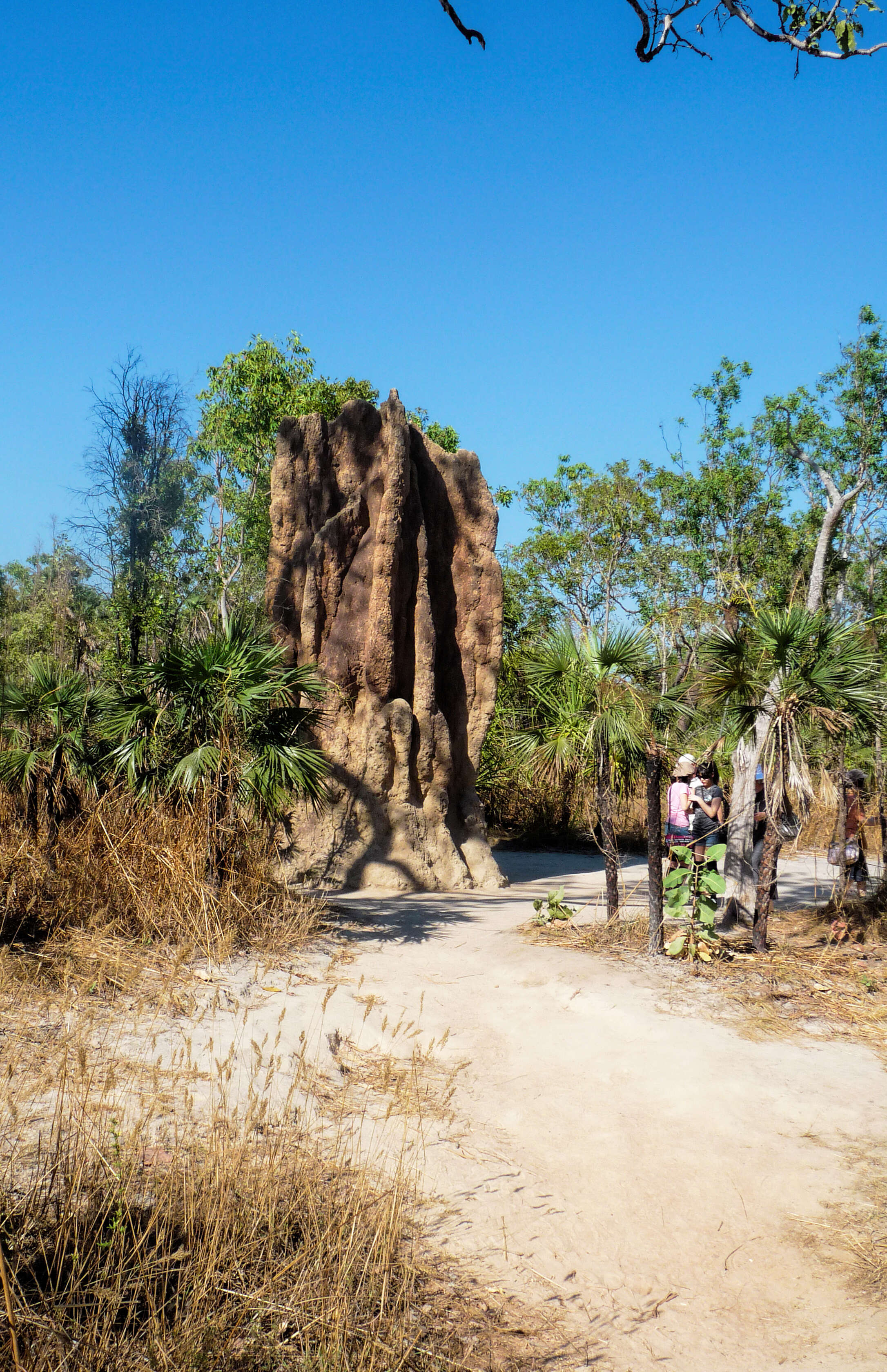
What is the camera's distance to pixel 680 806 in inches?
357

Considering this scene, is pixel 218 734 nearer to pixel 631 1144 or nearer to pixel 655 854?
pixel 655 854

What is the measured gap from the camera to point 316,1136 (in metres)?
4.55

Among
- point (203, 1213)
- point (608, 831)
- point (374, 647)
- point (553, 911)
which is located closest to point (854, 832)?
point (608, 831)

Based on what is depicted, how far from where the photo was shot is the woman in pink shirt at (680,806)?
902cm

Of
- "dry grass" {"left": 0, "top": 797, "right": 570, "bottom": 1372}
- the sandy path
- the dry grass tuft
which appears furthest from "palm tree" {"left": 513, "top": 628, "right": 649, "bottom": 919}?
"dry grass" {"left": 0, "top": 797, "right": 570, "bottom": 1372}

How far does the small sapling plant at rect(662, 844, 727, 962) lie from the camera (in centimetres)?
768

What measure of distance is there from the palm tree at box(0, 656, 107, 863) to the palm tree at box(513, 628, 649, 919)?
12.2 feet

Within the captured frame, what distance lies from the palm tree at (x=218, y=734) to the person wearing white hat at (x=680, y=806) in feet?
10.7

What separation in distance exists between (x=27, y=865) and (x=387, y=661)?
5.13 m

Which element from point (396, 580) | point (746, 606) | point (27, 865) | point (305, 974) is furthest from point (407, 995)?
point (746, 606)

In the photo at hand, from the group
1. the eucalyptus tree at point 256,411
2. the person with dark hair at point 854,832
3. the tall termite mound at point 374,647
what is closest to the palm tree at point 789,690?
the person with dark hair at point 854,832

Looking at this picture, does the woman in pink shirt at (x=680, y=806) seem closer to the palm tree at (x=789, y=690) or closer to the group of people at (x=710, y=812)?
the group of people at (x=710, y=812)

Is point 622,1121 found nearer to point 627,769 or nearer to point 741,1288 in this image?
point 741,1288

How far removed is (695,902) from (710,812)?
1.33m
